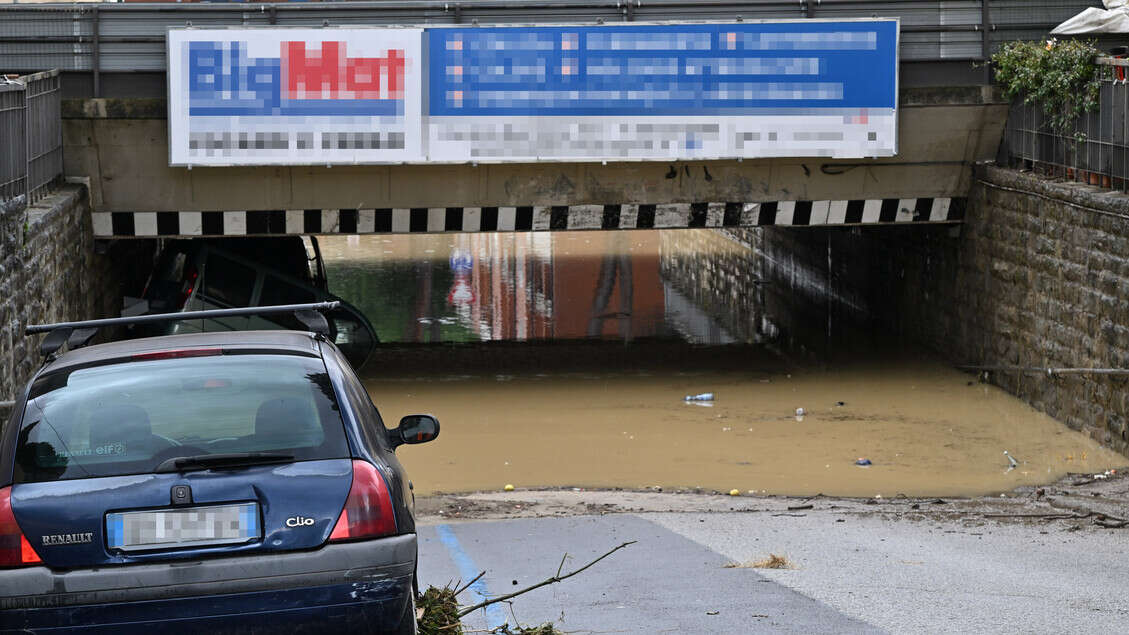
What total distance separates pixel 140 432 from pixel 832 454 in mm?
9832

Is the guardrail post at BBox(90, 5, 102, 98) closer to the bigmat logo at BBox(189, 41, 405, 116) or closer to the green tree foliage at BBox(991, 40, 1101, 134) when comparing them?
the bigmat logo at BBox(189, 41, 405, 116)

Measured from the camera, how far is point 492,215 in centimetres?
1736

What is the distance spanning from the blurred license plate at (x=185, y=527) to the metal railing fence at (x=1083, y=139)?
1151 cm

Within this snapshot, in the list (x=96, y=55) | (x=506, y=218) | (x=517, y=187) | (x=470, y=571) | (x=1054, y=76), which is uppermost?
(x=96, y=55)

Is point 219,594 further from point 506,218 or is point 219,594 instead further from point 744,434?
point 506,218

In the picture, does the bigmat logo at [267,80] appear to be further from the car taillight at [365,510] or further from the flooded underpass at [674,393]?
the car taillight at [365,510]

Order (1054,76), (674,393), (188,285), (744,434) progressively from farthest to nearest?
1. (188,285)
2. (674,393)
3. (1054,76)
4. (744,434)

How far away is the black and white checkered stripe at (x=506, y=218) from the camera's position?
17.0 meters

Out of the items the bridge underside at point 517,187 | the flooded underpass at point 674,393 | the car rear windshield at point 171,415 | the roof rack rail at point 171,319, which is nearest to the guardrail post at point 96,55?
the bridge underside at point 517,187

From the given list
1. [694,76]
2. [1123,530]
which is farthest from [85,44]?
[1123,530]

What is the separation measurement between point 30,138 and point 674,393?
25.4 feet

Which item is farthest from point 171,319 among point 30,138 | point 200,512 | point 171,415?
point 30,138

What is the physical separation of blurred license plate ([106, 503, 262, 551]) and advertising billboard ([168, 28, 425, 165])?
1191 cm

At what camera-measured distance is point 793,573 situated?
737 cm
